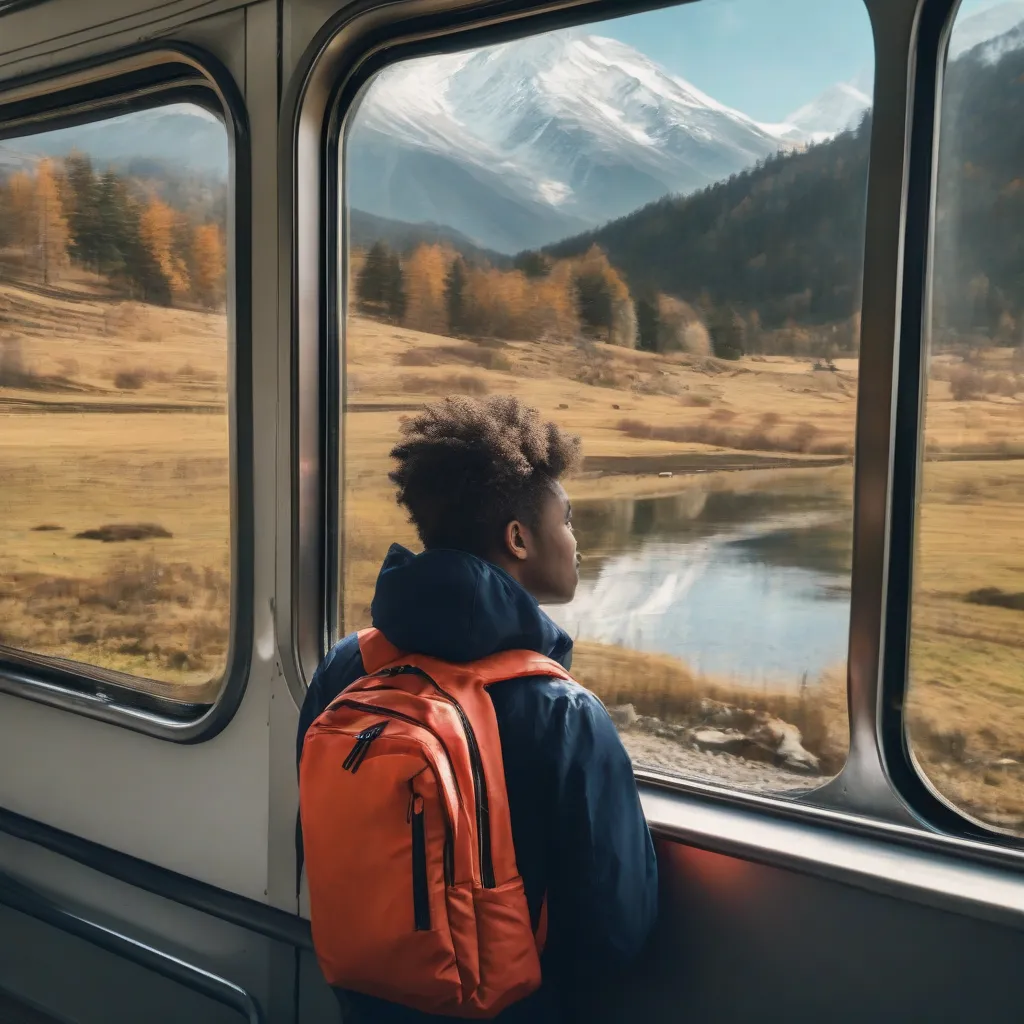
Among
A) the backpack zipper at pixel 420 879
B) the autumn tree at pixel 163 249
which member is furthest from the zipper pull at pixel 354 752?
the autumn tree at pixel 163 249

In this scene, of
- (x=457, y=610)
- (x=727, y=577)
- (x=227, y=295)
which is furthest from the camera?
(x=227, y=295)

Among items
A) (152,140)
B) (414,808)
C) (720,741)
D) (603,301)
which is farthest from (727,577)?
(152,140)

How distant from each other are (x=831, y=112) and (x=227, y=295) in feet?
4.52

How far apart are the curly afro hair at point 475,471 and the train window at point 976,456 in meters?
0.60

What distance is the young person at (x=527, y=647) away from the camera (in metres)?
1.35

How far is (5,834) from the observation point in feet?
9.21

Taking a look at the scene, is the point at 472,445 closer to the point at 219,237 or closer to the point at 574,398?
the point at 574,398

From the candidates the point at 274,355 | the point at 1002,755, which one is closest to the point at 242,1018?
the point at 274,355

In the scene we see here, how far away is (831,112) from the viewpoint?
1.61 m

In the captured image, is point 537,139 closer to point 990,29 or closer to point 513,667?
point 990,29

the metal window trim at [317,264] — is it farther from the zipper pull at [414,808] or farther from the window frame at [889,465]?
the zipper pull at [414,808]

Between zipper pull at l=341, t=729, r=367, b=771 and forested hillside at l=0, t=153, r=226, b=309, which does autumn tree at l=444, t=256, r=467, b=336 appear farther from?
zipper pull at l=341, t=729, r=367, b=771

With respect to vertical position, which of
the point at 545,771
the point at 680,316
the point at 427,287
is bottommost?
the point at 545,771

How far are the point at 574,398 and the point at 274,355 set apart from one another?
0.73 metres
